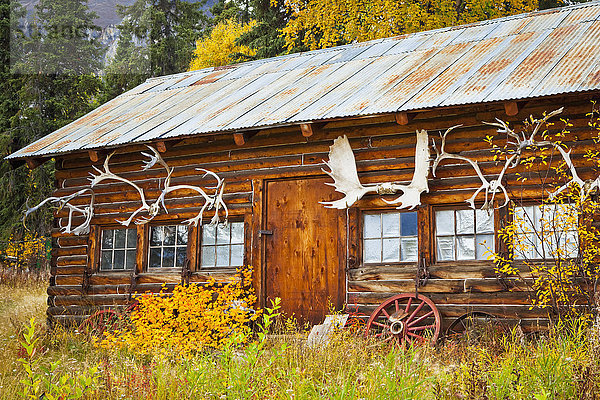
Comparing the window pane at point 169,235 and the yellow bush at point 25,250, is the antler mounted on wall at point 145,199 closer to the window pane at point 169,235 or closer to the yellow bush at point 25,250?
the window pane at point 169,235

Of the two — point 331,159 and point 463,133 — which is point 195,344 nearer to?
point 331,159

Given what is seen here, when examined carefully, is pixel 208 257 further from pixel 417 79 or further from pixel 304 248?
pixel 417 79

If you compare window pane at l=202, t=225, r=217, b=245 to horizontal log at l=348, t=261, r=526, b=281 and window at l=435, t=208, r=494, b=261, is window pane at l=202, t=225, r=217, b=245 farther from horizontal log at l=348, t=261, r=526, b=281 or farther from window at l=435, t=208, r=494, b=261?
window at l=435, t=208, r=494, b=261

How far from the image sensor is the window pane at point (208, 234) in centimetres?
1124

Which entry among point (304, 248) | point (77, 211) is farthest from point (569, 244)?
point (77, 211)

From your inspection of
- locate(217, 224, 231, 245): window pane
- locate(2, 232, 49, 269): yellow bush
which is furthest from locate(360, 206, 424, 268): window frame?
locate(2, 232, 49, 269): yellow bush

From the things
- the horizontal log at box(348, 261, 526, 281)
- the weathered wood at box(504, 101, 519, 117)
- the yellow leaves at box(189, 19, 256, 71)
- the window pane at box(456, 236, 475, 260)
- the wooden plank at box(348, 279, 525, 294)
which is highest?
the yellow leaves at box(189, 19, 256, 71)

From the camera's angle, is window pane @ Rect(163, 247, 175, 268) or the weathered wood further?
window pane @ Rect(163, 247, 175, 268)

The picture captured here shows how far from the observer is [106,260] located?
40.1 feet

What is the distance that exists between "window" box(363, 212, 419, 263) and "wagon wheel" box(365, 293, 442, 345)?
2.09 ft

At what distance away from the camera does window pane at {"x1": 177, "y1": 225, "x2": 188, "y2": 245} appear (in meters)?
11.5

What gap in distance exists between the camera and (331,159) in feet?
33.4

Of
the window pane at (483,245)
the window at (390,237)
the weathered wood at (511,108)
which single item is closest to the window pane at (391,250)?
the window at (390,237)

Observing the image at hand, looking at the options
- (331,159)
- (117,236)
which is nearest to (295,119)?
(331,159)
